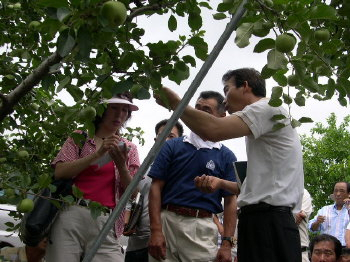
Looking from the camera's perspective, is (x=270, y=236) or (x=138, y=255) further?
(x=138, y=255)

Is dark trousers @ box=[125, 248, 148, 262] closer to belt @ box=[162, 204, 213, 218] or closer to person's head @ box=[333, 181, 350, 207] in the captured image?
belt @ box=[162, 204, 213, 218]

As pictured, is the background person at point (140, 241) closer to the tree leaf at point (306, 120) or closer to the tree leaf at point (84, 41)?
the tree leaf at point (306, 120)

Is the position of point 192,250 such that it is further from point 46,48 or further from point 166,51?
point 166,51

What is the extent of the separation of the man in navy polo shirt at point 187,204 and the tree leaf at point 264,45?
5.76 feet

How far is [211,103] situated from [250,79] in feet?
2.23

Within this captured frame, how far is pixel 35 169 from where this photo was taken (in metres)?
3.06

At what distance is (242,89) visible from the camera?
116 inches

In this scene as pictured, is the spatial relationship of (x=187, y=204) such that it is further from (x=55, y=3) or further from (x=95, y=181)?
(x=55, y=3)

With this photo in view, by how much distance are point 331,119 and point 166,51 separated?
2609cm

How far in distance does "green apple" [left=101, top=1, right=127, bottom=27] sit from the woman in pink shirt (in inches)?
57.5

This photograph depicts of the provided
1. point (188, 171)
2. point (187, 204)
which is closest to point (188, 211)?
point (187, 204)

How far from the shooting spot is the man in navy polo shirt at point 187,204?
10.1ft

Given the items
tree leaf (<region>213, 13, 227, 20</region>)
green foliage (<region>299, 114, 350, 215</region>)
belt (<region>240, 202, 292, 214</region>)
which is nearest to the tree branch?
Result: tree leaf (<region>213, 13, 227, 20</region>)

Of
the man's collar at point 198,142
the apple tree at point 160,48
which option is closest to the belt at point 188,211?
the man's collar at point 198,142
